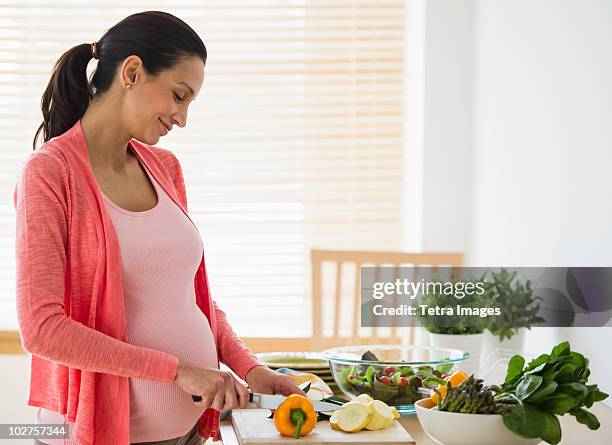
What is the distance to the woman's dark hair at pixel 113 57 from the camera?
1.27m

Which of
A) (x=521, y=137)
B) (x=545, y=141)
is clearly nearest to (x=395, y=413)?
(x=545, y=141)

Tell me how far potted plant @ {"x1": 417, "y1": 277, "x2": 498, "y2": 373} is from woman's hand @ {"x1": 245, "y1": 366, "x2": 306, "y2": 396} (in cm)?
49

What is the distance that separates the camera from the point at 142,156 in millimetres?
1412

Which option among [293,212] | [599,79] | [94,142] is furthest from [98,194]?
[293,212]

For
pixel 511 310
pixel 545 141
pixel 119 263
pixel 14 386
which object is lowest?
pixel 14 386

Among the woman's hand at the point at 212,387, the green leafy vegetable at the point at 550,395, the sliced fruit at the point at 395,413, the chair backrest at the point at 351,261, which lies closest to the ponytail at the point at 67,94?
the woman's hand at the point at 212,387

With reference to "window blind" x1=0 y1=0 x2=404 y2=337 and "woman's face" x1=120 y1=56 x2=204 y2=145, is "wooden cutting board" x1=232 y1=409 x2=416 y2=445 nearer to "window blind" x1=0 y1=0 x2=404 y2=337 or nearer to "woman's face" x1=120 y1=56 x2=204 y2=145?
"woman's face" x1=120 y1=56 x2=204 y2=145

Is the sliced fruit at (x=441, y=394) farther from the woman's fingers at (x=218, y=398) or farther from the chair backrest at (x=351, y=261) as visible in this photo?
the chair backrest at (x=351, y=261)

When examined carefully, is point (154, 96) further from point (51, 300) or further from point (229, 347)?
point (229, 347)

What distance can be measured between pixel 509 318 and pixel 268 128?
4.78 ft

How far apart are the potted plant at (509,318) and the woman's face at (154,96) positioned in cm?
83

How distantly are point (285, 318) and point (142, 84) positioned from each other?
186 centimetres

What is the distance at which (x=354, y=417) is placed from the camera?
3.98 ft

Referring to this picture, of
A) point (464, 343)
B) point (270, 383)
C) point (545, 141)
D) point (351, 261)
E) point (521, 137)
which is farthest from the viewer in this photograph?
point (351, 261)
